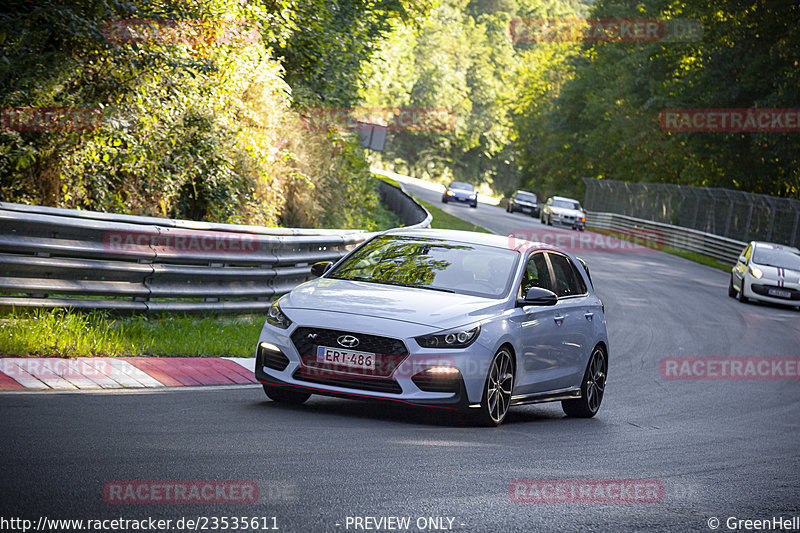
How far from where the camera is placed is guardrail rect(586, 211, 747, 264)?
41.9 metres

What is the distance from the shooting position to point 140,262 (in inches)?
428

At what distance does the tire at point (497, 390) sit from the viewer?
812 cm

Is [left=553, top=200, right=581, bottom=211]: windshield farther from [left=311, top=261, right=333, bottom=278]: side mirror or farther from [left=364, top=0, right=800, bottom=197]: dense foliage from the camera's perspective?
[left=311, top=261, right=333, bottom=278]: side mirror

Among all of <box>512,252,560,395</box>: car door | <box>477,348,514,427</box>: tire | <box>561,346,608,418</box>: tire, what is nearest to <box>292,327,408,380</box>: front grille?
<box>477,348,514,427</box>: tire

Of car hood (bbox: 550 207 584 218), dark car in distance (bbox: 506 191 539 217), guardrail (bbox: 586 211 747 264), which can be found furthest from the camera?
dark car in distance (bbox: 506 191 539 217)

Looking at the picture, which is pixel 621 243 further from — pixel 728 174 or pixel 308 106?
pixel 308 106

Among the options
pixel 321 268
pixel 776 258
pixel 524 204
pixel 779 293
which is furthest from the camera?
pixel 524 204

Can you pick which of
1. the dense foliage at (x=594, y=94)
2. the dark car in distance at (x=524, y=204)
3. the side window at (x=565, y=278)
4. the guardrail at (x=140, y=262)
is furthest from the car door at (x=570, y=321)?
the dark car in distance at (x=524, y=204)

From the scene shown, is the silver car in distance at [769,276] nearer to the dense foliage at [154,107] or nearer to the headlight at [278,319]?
the dense foliage at [154,107]

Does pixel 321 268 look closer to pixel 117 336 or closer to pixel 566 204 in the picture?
pixel 117 336

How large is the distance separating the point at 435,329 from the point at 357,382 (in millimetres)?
704

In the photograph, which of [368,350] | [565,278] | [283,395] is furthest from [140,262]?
[565,278]

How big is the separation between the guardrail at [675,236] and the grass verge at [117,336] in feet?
107

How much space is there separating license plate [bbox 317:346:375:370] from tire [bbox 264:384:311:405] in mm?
664
